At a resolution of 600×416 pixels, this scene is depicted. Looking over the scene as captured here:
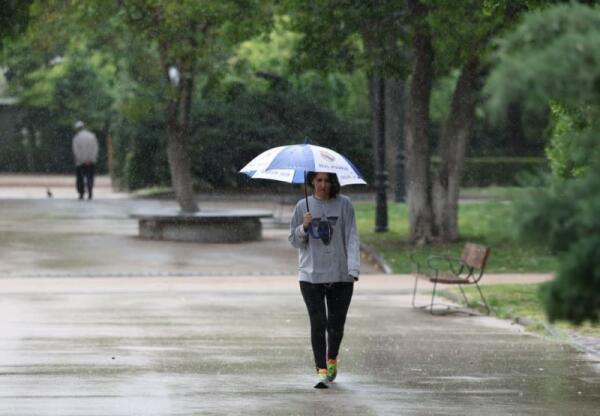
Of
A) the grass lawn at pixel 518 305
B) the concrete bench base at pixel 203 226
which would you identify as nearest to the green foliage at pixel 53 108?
the concrete bench base at pixel 203 226

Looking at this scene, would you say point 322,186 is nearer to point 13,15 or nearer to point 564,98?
point 564,98

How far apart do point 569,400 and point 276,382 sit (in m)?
2.29

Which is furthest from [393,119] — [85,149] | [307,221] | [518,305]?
[307,221]

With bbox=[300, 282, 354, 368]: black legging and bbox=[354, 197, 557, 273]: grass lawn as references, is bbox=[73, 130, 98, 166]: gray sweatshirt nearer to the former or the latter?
bbox=[354, 197, 557, 273]: grass lawn

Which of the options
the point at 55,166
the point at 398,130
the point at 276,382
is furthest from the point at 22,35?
the point at 55,166

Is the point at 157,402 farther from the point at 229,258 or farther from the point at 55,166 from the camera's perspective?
the point at 55,166

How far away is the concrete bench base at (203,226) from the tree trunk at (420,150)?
125 inches

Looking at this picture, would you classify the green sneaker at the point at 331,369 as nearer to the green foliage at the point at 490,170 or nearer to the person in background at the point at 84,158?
the person in background at the point at 84,158

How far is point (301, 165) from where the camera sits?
37.4 ft

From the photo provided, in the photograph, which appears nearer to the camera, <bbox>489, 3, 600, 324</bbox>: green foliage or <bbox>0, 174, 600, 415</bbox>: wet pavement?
<bbox>489, 3, 600, 324</bbox>: green foliage

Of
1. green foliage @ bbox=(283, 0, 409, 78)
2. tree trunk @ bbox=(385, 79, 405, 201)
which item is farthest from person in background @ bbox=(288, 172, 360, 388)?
tree trunk @ bbox=(385, 79, 405, 201)

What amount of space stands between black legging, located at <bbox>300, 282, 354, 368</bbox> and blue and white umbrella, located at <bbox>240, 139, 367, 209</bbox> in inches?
29.9

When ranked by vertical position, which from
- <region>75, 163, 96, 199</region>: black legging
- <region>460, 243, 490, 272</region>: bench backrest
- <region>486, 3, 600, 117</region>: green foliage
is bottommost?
<region>460, 243, 490, 272</region>: bench backrest

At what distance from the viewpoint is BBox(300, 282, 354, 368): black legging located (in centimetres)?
1134
